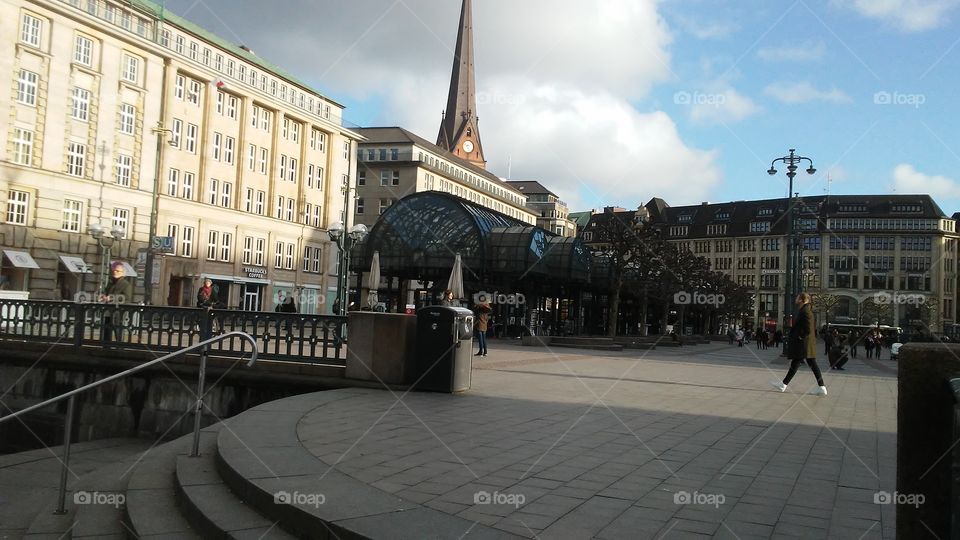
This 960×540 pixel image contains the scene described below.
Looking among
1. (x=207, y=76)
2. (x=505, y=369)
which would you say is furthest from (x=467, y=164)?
Result: (x=505, y=369)

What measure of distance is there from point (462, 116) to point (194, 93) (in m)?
73.0

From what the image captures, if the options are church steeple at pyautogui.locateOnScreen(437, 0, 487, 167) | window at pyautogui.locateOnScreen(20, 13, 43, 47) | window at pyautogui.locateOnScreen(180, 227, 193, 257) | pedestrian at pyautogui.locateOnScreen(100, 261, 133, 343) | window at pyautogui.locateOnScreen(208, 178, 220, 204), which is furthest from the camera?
church steeple at pyautogui.locateOnScreen(437, 0, 487, 167)

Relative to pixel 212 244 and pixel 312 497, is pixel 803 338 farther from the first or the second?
pixel 212 244

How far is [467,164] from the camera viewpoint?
364 ft

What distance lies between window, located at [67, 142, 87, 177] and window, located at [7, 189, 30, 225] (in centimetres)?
316

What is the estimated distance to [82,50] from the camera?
45156 mm

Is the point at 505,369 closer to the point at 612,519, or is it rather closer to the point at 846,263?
the point at 612,519

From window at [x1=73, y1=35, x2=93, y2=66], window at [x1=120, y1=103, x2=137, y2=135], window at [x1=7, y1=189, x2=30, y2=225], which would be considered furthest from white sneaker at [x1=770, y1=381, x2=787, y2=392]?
window at [x1=120, y1=103, x2=137, y2=135]

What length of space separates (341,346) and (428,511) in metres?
7.59

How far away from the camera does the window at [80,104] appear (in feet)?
146

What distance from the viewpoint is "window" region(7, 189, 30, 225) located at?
40938 millimetres

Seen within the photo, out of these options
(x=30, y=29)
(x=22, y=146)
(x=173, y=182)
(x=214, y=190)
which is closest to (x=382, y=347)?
(x=22, y=146)

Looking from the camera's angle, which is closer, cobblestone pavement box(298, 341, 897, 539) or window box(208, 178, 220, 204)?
cobblestone pavement box(298, 341, 897, 539)

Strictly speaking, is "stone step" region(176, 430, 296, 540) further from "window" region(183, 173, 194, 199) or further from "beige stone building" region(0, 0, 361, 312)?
"window" region(183, 173, 194, 199)
